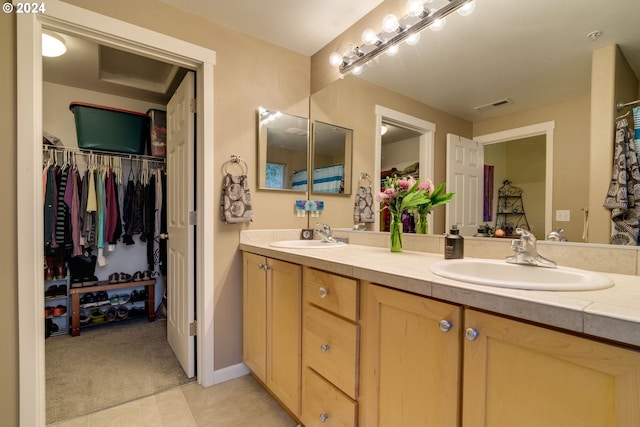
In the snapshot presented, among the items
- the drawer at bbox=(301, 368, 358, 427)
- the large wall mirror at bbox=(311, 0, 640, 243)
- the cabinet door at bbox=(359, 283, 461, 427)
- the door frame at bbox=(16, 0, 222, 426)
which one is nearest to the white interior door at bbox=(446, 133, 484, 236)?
the large wall mirror at bbox=(311, 0, 640, 243)

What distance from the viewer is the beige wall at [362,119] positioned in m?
1.50

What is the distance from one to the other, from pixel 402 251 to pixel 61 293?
303 centimetres

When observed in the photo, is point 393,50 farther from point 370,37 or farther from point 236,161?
point 236,161

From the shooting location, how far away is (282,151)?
2.16 m

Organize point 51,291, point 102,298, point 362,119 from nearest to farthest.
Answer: point 362,119 < point 51,291 < point 102,298

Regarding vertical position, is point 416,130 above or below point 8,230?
above

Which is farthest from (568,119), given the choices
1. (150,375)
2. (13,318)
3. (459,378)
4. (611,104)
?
(150,375)

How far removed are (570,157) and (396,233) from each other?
78cm

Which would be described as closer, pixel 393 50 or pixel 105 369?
pixel 393 50

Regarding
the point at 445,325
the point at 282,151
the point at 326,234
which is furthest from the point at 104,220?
the point at 445,325

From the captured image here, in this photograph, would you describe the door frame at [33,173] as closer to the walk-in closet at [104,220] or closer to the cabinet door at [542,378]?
the walk-in closet at [104,220]

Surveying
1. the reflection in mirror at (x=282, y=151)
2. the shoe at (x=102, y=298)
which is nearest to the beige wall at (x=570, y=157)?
the reflection in mirror at (x=282, y=151)

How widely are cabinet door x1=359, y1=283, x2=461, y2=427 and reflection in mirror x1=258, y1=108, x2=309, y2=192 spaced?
1278 mm

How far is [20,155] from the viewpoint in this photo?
4.34ft
